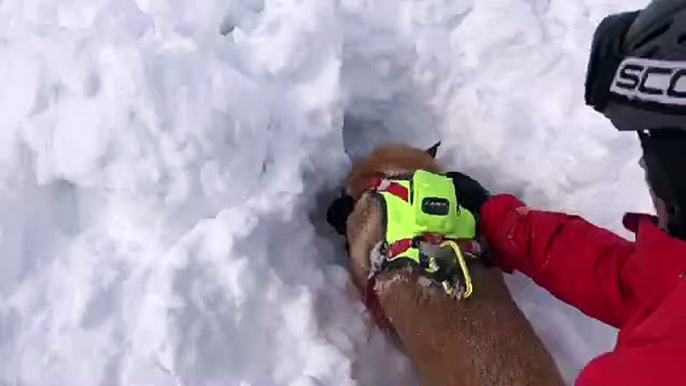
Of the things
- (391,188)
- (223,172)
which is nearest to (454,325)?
(391,188)

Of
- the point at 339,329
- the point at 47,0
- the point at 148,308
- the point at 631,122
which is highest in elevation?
the point at 631,122

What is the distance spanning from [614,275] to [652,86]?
1.69 feet

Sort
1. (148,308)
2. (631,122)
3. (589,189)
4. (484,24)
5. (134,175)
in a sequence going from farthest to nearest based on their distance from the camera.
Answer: (484,24)
(589,189)
(134,175)
(148,308)
(631,122)

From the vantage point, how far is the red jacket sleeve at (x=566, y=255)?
177cm

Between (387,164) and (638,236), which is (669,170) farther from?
(387,164)

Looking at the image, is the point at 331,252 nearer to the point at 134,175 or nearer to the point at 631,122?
the point at 134,175

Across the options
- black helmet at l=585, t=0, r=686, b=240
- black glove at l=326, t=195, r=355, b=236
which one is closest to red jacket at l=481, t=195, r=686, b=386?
black helmet at l=585, t=0, r=686, b=240

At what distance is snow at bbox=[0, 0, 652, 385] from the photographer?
1.70 m

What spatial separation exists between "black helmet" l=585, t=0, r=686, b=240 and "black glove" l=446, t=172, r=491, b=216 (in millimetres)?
530

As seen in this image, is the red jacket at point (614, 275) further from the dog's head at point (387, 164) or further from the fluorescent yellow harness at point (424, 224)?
the dog's head at point (387, 164)

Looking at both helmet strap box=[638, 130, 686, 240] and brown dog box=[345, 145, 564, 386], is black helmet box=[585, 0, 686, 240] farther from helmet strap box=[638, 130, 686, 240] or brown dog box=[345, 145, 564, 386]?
brown dog box=[345, 145, 564, 386]

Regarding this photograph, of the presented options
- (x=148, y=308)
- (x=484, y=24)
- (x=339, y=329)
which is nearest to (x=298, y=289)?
(x=339, y=329)

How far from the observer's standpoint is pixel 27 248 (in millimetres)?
1751

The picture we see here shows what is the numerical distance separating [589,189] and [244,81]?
841 mm
